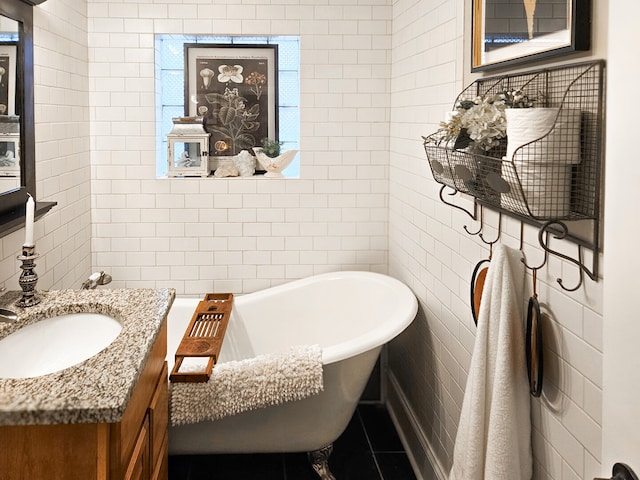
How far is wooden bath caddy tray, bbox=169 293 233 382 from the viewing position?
2.43 metres

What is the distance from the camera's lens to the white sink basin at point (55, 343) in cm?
178

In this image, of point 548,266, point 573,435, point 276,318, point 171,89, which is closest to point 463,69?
point 548,266

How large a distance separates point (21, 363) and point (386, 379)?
93.4 inches

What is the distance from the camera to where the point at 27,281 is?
6.71 ft

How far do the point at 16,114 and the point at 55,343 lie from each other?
89 centimetres

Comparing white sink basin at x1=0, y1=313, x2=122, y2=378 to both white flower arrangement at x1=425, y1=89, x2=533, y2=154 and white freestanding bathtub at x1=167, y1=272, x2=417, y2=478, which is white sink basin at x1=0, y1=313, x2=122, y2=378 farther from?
white flower arrangement at x1=425, y1=89, x2=533, y2=154

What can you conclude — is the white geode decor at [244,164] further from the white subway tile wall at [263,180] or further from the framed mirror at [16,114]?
the framed mirror at [16,114]

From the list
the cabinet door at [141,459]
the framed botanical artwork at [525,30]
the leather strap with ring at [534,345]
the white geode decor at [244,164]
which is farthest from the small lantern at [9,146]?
the leather strap with ring at [534,345]

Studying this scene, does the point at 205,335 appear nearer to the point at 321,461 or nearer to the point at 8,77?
the point at 321,461

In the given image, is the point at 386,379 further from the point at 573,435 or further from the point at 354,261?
the point at 573,435

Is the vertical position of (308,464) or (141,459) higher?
(141,459)

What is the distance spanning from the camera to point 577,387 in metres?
1.56

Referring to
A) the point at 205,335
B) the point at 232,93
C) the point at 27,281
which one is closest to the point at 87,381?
the point at 27,281

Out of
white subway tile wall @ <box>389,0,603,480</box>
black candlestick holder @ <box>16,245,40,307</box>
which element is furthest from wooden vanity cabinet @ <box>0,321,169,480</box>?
white subway tile wall @ <box>389,0,603,480</box>
